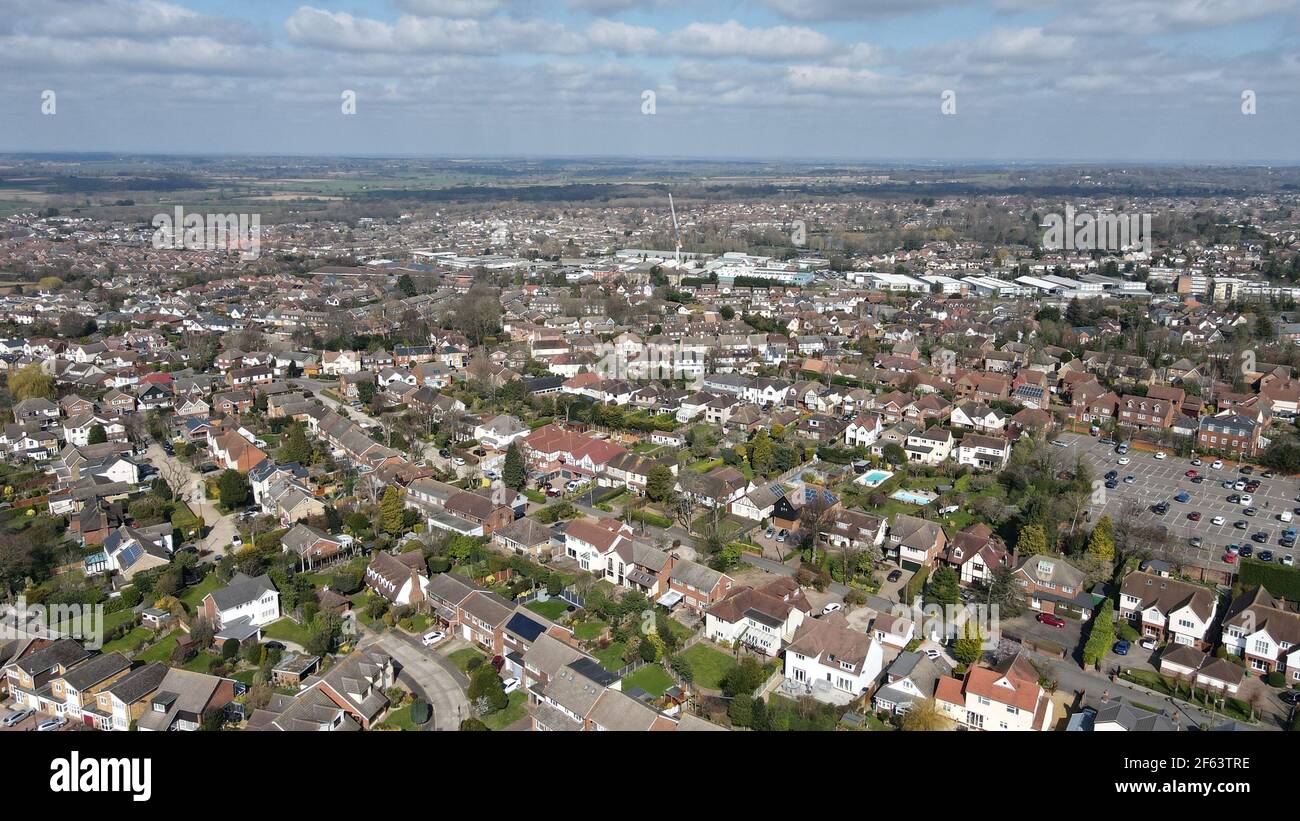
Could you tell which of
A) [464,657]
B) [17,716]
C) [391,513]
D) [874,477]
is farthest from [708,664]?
[17,716]

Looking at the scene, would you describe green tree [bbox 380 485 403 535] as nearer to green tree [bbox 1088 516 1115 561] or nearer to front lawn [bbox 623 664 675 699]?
front lawn [bbox 623 664 675 699]

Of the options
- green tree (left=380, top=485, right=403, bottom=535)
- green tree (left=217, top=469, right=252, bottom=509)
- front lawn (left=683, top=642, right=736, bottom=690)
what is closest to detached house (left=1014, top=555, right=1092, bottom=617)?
front lawn (left=683, top=642, right=736, bottom=690)

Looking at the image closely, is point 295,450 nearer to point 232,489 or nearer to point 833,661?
point 232,489

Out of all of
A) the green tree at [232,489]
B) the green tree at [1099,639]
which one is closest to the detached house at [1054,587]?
the green tree at [1099,639]
